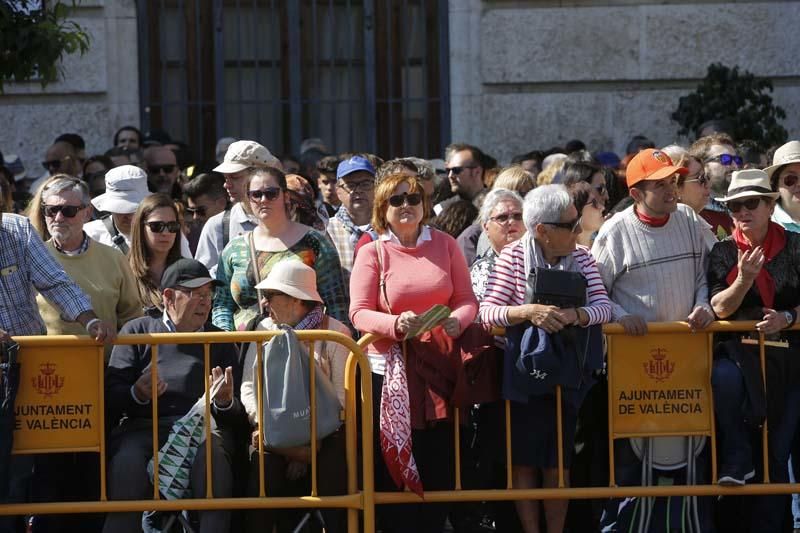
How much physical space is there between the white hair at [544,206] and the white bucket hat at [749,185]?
85 centimetres

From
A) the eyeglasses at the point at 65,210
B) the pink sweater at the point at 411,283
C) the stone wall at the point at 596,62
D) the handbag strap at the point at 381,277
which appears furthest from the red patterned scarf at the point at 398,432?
the stone wall at the point at 596,62

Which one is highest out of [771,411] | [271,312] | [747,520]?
[271,312]

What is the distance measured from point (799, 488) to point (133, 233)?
3756 millimetres

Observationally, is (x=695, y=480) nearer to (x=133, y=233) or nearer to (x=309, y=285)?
(x=309, y=285)

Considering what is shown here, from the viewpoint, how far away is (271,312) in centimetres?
764

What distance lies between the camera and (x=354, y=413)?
748cm

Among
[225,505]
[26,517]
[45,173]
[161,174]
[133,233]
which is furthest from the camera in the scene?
[45,173]

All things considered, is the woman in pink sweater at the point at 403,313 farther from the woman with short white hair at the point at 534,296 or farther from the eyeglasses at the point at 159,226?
the eyeglasses at the point at 159,226

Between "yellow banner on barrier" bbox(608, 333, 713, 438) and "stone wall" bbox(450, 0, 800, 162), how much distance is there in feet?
20.8

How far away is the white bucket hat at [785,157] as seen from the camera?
863 centimetres

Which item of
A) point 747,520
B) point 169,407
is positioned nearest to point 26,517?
point 169,407

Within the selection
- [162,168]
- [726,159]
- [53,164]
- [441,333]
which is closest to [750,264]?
[441,333]

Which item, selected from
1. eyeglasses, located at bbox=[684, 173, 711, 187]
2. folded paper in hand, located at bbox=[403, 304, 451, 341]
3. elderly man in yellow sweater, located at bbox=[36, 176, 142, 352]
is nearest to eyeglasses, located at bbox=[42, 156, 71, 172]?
elderly man in yellow sweater, located at bbox=[36, 176, 142, 352]

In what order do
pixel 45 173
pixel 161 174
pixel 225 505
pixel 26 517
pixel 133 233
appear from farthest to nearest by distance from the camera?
pixel 45 173, pixel 161 174, pixel 133 233, pixel 26 517, pixel 225 505
